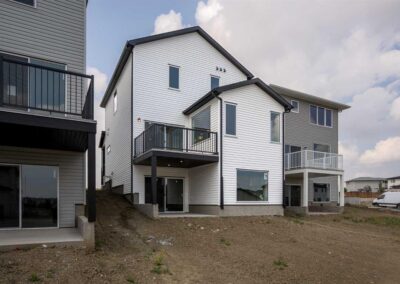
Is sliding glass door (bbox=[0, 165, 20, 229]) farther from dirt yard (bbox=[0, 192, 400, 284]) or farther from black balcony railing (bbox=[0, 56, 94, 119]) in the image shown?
dirt yard (bbox=[0, 192, 400, 284])

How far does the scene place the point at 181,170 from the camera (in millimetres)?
19672

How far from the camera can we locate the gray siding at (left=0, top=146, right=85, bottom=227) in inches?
456

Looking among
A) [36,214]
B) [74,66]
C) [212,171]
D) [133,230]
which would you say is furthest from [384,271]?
[74,66]

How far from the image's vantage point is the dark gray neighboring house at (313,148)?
77.2 ft

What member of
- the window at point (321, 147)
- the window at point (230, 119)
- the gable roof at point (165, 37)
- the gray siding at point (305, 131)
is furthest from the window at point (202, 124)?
the window at point (321, 147)

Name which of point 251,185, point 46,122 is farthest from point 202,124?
point 46,122

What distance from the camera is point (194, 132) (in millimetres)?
18719

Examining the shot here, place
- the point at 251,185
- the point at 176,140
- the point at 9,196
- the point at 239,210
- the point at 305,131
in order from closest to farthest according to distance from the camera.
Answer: the point at 9,196, the point at 239,210, the point at 176,140, the point at 251,185, the point at 305,131

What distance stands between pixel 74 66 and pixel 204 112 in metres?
7.94

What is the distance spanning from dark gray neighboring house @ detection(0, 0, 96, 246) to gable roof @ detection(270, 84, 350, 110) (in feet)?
52.5

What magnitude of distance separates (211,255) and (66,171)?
568cm

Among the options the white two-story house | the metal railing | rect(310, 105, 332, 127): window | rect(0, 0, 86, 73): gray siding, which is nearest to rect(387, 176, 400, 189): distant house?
rect(310, 105, 332, 127): window

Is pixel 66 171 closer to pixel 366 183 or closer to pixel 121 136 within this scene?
pixel 121 136

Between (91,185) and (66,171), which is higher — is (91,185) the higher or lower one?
the lower one
